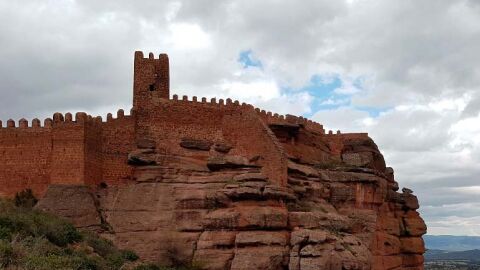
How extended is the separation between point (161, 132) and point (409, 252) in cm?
1721

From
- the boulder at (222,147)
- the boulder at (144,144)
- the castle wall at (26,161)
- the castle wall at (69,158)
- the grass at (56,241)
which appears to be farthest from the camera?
the boulder at (222,147)

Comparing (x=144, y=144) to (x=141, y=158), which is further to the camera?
(x=144, y=144)

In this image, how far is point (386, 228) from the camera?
116ft

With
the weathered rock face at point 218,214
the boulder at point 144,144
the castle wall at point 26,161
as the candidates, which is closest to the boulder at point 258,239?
the weathered rock face at point 218,214

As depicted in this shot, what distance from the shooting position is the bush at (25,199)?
84.7ft

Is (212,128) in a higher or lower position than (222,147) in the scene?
higher

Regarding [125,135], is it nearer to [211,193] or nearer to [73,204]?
[73,204]

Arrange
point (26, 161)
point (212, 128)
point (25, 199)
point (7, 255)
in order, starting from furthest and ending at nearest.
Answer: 1. point (212, 128)
2. point (26, 161)
3. point (25, 199)
4. point (7, 255)

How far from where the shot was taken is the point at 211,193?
26.5m

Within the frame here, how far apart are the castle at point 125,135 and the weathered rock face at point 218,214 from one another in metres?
0.51

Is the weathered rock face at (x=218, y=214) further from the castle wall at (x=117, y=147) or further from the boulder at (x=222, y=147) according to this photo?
the castle wall at (x=117, y=147)

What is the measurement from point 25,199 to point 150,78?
7.38m

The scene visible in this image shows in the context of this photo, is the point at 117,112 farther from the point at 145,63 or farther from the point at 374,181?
the point at 374,181

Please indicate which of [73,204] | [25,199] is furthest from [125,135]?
[25,199]
